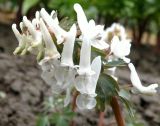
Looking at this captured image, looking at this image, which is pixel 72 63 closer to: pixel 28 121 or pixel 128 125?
pixel 128 125

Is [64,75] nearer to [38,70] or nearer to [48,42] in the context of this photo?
[48,42]

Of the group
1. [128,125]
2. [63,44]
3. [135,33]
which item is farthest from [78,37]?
[135,33]

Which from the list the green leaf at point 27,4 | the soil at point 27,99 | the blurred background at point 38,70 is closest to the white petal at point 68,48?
the blurred background at point 38,70

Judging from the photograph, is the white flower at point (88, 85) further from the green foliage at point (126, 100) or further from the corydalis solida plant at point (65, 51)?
the green foliage at point (126, 100)

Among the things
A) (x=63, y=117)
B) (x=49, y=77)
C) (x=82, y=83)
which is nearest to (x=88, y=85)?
(x=82, y=83)

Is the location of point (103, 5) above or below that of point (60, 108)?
above

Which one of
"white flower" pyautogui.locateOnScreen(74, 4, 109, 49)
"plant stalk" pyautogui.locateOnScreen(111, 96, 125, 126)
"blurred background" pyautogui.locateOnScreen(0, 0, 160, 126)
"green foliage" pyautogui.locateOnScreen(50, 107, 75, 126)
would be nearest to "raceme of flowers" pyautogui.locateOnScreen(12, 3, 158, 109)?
"white flower" pyautogui.locateOnScreen(74, 4, 109, 49)
